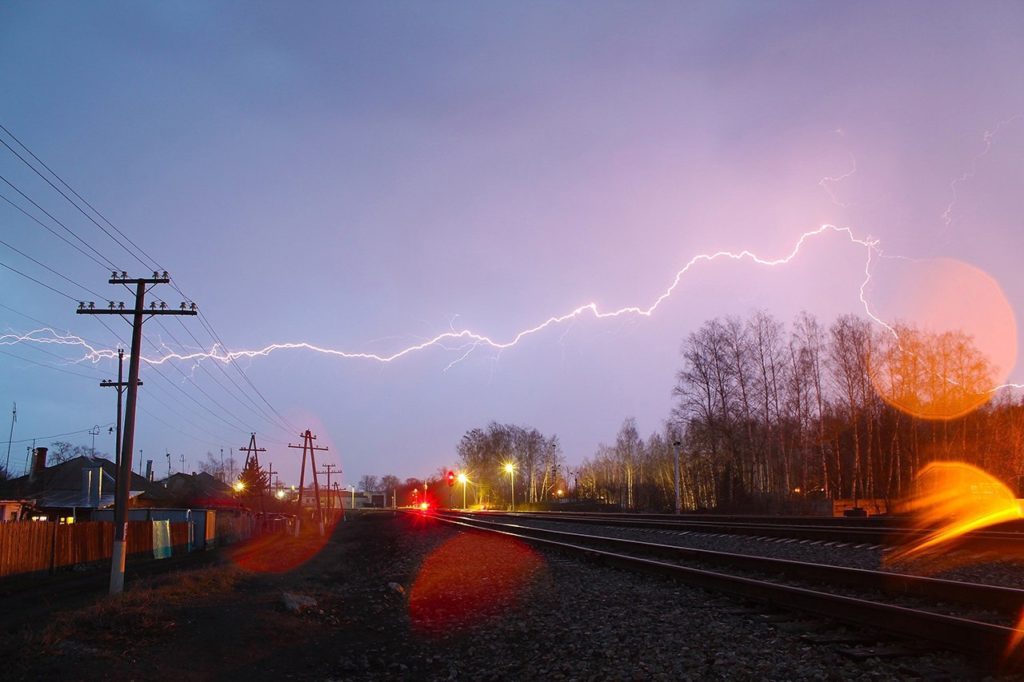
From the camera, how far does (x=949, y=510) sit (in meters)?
31.2

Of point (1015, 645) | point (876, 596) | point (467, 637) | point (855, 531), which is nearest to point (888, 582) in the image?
point (876, 596)

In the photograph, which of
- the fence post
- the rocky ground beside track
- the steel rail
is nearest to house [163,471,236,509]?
the fence post

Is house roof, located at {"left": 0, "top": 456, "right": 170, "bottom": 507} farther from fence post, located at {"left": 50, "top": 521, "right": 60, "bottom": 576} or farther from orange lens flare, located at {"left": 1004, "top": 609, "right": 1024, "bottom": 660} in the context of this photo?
orange lens flare, located at {"left": 1004, "top": 609, "right": 1024, "bottom": 660}

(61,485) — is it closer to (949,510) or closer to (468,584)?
(468,584)

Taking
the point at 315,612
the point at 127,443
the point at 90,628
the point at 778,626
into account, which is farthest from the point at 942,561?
the point at 127,443

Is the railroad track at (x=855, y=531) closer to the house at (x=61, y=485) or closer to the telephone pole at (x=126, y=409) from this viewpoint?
the telephone pole at (x=126, y=409)

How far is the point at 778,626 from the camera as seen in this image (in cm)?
754

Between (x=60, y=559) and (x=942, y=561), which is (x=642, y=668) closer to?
(x=942, y=561)

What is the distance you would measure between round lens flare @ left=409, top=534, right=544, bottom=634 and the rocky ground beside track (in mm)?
57

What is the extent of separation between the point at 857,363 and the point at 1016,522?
33784 mm

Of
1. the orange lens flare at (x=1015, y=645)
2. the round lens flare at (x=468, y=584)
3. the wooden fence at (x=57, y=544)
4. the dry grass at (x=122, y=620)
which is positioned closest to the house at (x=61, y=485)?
the wooden fence at (x=57, y=544)

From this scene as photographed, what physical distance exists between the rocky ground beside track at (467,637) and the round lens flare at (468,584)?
6cm

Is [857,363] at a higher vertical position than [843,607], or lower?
higher

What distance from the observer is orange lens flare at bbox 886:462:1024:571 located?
43.0 ft
